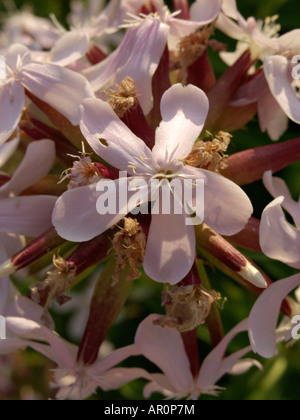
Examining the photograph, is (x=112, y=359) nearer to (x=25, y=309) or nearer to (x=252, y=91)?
(x=25, y=309)

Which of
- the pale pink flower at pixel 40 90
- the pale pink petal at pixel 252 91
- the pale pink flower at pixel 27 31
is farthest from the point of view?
the pale pink flower at pixel 27 31

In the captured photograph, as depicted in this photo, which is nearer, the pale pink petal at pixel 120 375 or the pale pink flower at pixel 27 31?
the pale pink petal at pixel 120 375

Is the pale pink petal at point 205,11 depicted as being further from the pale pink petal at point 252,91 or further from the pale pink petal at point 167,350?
the pale pink petal at point 167,350

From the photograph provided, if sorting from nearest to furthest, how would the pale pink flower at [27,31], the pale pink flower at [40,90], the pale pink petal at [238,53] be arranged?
1. the pale pink flower at [40,90]
2. the pale pink petal at [238,53]
3. the pale pink flower at [27,31]

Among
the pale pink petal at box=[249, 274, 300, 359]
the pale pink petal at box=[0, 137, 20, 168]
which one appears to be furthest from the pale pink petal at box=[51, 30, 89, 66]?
the pale pink petal at box=[249, 274, 300, 359]

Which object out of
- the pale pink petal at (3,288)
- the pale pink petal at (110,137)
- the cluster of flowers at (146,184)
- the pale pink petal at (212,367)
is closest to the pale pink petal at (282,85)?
the cluster of flowers at (146,184)

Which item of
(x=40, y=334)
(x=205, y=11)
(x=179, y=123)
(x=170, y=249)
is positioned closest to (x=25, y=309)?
(x=40, y=334)

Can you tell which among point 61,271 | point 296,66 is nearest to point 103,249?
point 61,271
